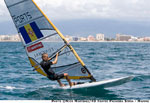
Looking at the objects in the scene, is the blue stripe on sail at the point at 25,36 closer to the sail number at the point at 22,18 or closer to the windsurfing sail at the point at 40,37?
the windsurfing sail at the point at 40,37

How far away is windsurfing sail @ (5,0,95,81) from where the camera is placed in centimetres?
1147

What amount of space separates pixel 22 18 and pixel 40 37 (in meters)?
1.06

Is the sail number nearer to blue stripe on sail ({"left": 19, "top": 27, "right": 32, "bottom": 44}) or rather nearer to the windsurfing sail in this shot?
the windsurfing sail

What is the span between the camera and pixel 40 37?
11.8 metres

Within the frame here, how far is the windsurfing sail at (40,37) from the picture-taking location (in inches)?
452

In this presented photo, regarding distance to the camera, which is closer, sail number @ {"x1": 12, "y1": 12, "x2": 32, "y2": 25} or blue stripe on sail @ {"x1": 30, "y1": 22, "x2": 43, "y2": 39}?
sail number @ {"x1": 12, "y1": 12, "x2": 32, "y2": 25}

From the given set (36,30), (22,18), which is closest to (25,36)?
(36,30)

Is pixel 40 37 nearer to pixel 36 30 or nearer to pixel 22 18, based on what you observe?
pixel 36 30

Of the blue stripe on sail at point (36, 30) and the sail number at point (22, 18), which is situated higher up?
A: the sail number at point (22, 18)

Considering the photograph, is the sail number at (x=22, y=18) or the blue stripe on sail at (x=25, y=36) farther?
the blue stripe on sail at (x=25, y=36)

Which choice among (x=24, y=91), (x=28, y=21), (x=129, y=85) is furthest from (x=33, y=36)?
(x=129, y=85)

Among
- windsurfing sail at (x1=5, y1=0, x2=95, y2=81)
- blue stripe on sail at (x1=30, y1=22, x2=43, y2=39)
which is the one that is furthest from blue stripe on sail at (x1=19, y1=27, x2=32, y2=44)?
blue stripe on sail at (x1=30, y1=22, x2=43, y2=39)

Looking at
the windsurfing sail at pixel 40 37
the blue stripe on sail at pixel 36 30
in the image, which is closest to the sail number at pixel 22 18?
the windsurfing sail at pixel 40 37

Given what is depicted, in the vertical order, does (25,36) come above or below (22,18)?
below
